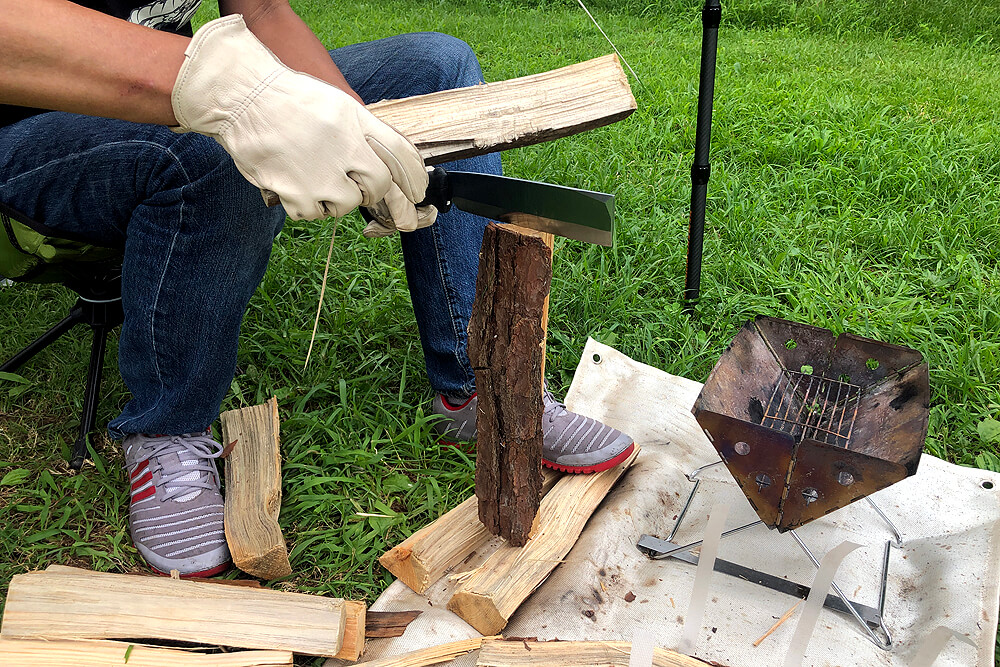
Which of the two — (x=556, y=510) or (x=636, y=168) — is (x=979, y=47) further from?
(x=556, y=510)

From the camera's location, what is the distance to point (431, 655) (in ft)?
4.79

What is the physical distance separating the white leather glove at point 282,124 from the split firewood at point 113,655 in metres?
0.85

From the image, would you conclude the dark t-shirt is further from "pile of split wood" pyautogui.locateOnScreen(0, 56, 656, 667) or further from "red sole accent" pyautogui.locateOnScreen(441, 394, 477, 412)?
"red sole accent" pyautogui.locateOnScreen(441, 394, 477, 412)

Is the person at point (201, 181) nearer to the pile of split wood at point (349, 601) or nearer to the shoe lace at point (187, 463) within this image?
the shoe lace at point (187, 463)

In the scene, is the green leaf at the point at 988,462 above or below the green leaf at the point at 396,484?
below

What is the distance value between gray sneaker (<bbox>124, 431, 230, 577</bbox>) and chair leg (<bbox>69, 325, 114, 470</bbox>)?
267 mm

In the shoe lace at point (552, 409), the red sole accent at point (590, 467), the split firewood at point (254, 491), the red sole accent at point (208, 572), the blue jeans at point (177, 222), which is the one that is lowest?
the red sole accent at point (208, 572)

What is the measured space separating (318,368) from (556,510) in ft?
3.11

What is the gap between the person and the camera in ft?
4.02

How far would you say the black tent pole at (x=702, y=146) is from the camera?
224 centimetres

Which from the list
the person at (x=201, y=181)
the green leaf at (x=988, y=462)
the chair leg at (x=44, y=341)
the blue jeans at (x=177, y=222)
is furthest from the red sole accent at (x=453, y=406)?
the green leaf at (x=988, y=462)

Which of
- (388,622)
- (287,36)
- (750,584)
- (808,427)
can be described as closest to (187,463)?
(388,622)

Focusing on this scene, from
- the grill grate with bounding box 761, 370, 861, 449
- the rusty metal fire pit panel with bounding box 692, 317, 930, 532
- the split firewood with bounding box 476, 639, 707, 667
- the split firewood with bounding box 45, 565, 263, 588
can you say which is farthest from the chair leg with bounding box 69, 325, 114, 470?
the grill grate with bounding box 761, 370, 861, 449

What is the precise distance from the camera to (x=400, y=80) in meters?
1.88
